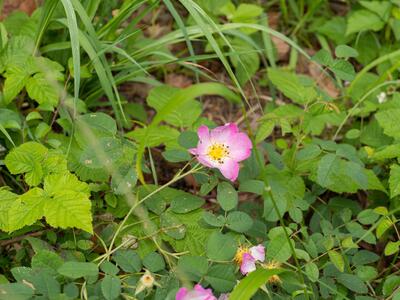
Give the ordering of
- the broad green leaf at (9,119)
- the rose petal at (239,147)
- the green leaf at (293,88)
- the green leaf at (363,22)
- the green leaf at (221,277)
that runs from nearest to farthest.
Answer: the green leaf at (221,277) < the rose petal at (239,147) < the broad green leaf at (9,119) < the green leaf at (293,88) < the green leaf at (363,22)

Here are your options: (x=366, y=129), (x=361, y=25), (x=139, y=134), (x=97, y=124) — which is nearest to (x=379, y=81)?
(x=366, y=129)

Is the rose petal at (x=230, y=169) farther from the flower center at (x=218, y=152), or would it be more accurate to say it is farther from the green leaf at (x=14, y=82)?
the green leaf at (x=14, y=82)

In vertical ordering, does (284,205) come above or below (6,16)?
below

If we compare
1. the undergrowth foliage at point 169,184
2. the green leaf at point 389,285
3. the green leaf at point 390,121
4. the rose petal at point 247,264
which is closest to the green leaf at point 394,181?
the undergrowth foliage at point 169,184

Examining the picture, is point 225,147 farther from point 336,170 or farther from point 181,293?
point 181,293

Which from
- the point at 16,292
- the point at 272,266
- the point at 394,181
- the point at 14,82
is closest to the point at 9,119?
the point at 14,82

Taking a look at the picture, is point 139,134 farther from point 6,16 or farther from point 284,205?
point 6,16
